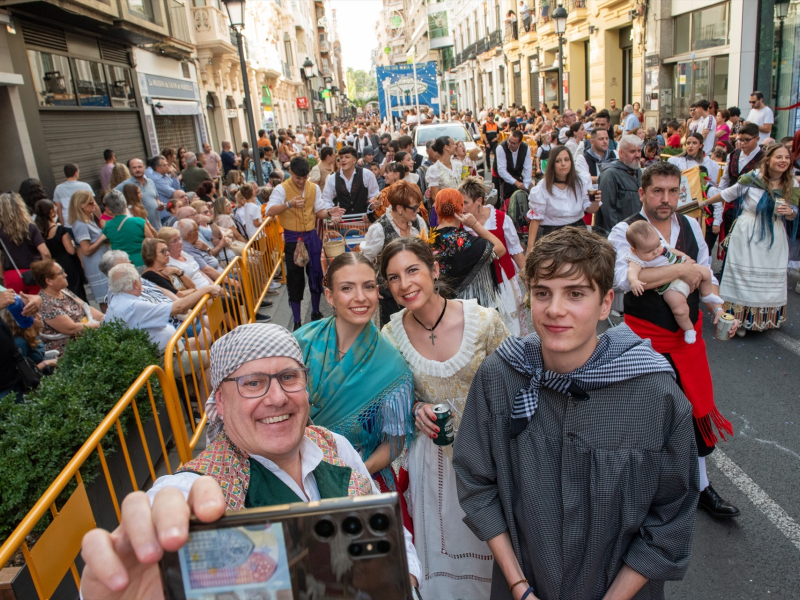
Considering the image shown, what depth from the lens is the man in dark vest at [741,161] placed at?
7250mm

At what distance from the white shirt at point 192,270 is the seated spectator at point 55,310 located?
4.23ft

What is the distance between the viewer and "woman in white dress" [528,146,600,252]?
6.23 m

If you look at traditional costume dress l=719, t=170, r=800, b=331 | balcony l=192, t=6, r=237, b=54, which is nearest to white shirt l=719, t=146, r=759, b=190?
traditional costume dress l=719, t=170, r=800, b=331

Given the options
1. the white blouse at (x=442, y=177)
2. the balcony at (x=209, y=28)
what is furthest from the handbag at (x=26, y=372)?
the balcony at (x=209, y=28)

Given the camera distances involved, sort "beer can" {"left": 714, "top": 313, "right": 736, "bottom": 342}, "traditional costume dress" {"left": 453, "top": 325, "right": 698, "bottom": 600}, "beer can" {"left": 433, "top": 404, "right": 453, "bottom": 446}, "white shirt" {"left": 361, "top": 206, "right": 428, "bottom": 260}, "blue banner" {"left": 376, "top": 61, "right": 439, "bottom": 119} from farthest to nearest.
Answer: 1. "blue banner" {"left": 376, "top": 61, "right": 439, "bottom": 119}
2. "white shirt" {"left": 361, "top": 206, "right": 428, "bottom": 260}
3. "beer can" {"left": 714, "top": 313, "right": 736, "bottom": 342}
4. "beer can" {"left": 433, "top": 404, "right": 453, "bottom": 446}
5. "traditional costume dress" {"left": 453, "top": 325, "right": 698, "bottom": 600}

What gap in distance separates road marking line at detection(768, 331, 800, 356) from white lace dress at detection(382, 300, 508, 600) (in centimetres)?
420

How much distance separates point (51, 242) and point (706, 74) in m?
16.7

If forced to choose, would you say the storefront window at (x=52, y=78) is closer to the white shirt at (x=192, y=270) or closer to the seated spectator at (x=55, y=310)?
the white shirt at (x=192, y=270)

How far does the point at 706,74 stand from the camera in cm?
1623

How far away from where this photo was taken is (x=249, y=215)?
9.05 metres

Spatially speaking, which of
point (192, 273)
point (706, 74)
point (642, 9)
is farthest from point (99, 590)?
point (642, 9)

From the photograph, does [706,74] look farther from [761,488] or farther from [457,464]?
[457,464]

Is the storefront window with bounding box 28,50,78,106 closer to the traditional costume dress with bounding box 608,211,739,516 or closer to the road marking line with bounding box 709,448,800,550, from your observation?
the traditional costume dress with bounding box 608,211,739,516

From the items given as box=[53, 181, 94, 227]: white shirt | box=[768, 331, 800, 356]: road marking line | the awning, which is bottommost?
box=[768, 331, 800, 356]: road marking line
